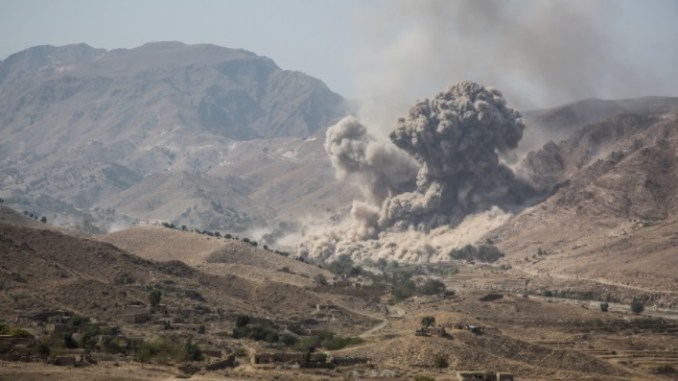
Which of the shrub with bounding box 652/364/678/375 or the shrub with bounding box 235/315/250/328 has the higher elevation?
the shrub with bounding box 235/315/250/328

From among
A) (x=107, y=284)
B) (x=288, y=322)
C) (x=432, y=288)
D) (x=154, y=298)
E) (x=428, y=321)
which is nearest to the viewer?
(x=428, y=321)

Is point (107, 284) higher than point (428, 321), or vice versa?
point (107, 284)

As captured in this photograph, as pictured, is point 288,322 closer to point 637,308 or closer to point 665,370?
point 665,370

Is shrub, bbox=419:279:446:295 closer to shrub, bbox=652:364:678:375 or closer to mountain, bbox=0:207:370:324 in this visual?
mountain, bbox=0:207:370:324

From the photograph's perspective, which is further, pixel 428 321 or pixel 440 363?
pixel 428 321

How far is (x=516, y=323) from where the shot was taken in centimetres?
12356

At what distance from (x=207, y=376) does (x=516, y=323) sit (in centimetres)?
5531

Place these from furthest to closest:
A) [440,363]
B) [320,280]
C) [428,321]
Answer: [320,280], [428,321], [440,363]

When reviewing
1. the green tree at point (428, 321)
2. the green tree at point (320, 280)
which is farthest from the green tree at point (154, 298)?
the green tree at point (320, 280)

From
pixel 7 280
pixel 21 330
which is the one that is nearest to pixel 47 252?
pixel 7 280

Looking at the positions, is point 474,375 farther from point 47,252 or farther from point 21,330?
point 47,252

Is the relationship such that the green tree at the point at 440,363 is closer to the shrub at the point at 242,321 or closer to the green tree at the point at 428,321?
the green tree at the point at 428,321

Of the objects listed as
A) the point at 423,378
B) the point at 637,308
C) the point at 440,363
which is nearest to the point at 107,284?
the point at 440,363

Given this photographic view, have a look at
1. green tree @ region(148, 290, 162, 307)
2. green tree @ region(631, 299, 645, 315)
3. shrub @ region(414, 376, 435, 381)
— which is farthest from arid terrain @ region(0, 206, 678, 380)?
shrub @ region(414, 376, 435, 381)
